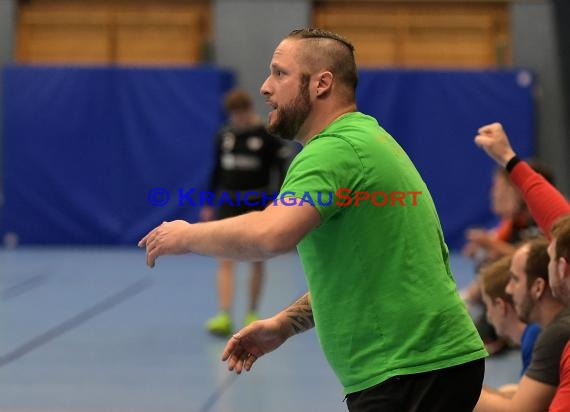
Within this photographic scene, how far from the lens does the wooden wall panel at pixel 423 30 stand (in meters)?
13.2

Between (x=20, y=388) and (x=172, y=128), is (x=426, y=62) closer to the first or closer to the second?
(x=172, y=128)

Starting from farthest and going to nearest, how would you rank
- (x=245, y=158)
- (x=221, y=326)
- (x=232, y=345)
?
(x=245, y=158), (x=221, y=326), (x=232, y=345)

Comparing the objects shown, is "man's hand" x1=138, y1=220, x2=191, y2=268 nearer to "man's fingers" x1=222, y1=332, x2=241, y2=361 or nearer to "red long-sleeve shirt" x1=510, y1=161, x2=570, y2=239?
"man's fingers" x1=222, y1=332, x2=241, y2=361

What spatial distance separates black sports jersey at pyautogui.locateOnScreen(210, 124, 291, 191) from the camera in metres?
7.40

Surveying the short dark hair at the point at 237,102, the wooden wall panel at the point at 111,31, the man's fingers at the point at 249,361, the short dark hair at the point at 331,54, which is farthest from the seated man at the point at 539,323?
the wooden wall panel at the point at 111,31

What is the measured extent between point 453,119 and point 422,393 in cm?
1052

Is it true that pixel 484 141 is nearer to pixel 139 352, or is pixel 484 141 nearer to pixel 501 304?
pixel 501 304

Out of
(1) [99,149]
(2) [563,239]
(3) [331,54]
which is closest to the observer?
(3) [331,54]

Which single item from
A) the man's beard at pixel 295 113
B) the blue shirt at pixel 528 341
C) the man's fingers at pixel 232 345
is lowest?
the blue shirt at pixel 528 341

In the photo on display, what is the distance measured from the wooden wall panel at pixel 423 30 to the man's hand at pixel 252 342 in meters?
10.9

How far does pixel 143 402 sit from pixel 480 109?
27.8 ft

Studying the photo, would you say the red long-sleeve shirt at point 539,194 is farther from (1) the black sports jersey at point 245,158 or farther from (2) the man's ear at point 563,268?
(1) the black sports jersey at point 245,158

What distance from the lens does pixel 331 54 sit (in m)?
2.32

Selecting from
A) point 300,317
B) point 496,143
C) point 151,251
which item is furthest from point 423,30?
point 151,251
